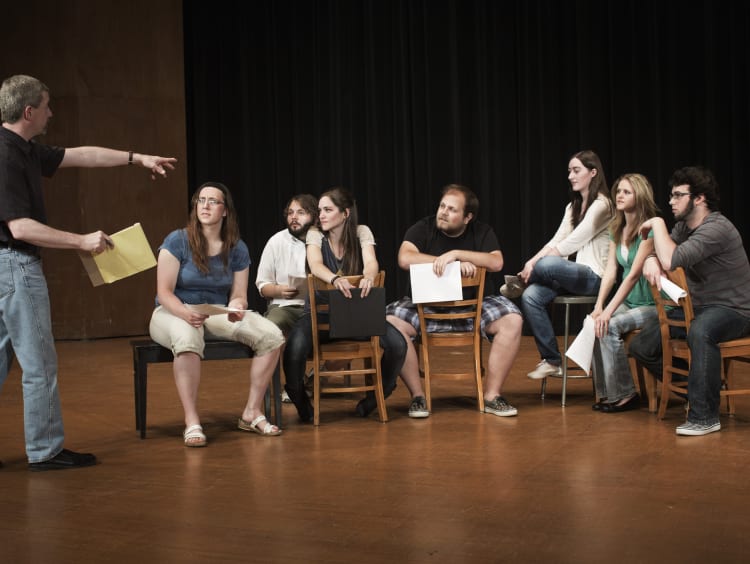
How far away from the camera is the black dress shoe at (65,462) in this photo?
377cm

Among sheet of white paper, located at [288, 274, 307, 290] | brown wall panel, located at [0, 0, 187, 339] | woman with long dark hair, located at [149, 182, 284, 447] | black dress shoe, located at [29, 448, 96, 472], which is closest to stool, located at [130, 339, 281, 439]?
woman with long dark hair, located at [149, 182, 284, 447]

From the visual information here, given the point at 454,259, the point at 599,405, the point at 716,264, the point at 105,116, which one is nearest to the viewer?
the point at 716,264

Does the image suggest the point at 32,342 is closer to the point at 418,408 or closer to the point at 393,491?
the point at 393,491

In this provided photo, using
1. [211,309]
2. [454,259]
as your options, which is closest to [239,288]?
[211,309]

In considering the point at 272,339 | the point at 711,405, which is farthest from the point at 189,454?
the point at 711,405

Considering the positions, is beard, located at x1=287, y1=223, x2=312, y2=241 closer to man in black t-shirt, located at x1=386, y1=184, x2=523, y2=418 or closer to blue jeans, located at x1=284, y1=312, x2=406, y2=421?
man in black t-shirt, located at x1=386, y1=184, x2=523, y2=418

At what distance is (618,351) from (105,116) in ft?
20.2

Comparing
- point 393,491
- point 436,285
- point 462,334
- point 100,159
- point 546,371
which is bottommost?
point 393,491

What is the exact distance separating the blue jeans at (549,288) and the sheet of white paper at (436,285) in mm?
727

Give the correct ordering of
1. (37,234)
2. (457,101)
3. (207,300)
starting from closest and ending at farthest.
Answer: (37,234)
(207,300)
(457,101)

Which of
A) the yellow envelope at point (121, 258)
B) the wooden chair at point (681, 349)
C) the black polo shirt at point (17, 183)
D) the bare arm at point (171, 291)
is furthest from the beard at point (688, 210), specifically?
the black polo shirt at point (17, 183)

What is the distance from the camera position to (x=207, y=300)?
4508 millimetres

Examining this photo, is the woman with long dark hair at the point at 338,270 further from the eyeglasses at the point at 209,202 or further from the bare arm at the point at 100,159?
the bare arm at the point at 100,159

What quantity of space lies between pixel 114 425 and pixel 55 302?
4.92 m
